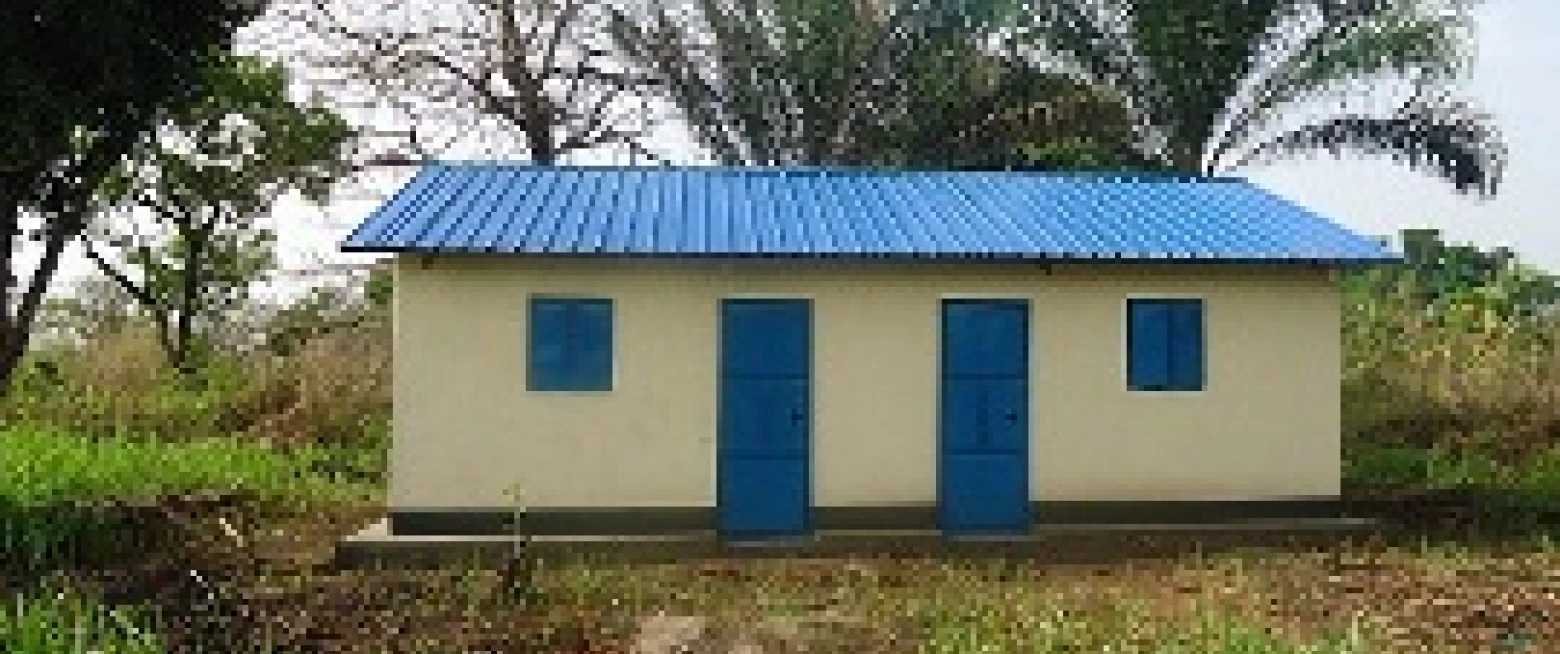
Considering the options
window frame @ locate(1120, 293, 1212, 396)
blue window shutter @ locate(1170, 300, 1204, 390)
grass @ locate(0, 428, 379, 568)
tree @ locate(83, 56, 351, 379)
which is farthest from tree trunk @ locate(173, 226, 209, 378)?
blue window shutter @ locate(1170, 300, 1204, 390)

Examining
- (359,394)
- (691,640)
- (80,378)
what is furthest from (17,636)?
(80,378)

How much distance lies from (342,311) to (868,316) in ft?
51.7

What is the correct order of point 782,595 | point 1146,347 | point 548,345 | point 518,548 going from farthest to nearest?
point 1146,347
point 548,345
point 518,548
point 782,595

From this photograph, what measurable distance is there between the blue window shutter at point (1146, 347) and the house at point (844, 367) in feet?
0.06

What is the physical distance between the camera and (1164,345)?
14.2 m

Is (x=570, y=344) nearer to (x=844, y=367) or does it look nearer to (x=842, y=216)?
(x=844, y=367)

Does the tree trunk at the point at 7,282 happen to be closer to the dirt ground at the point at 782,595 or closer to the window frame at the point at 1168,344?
the dirt ground at the point at 782,595

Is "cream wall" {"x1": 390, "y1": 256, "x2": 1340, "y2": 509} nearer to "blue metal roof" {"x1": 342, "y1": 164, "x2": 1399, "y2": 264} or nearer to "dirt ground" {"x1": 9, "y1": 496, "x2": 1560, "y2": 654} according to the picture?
"blue metal roof" {"x1": 342, "y1": 164, "x2": 1399, "y2": 264}

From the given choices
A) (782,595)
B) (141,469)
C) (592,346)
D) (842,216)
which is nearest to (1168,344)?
(842,216)

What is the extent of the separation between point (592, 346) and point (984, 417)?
3.40m

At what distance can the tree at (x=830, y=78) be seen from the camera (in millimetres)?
26422

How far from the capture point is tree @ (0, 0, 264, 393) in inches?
509

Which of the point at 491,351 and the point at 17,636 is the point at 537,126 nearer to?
the point at 491,351

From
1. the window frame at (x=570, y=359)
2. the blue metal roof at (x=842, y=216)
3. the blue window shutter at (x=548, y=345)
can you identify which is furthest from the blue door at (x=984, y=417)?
the blue window shutter at (x=548, y=345)
